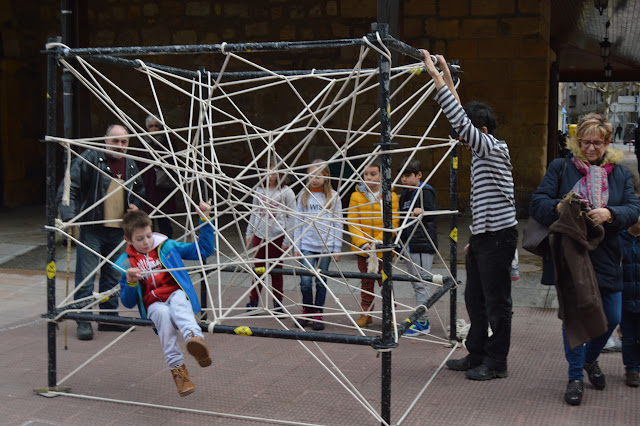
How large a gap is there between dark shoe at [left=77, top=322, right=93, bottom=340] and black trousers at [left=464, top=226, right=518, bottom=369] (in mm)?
2978

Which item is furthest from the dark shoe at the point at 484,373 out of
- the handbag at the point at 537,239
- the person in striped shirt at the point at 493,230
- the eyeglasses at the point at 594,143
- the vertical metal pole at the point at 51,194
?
the vertical metal pole at the point at 51,194

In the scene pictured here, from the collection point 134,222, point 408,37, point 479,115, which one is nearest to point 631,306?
point 479,115

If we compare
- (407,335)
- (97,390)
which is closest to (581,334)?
(407,335)

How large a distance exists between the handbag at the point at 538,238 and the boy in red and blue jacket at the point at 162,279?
6.29 feet

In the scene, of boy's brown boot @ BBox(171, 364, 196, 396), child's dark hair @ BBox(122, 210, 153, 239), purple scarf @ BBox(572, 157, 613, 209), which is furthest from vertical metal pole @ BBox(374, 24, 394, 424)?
child's dark hair @ BBox(122, 210, 153, 239)

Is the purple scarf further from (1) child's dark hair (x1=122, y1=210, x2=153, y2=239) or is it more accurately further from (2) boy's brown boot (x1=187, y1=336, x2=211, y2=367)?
(1) child's dark hair (x1=122, y1=210, x2=153, y2=239)

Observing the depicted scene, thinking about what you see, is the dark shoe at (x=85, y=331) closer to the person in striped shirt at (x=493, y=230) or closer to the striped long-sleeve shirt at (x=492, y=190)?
the person in striped shirt at (x=493, y=230)

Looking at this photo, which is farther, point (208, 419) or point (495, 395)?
point (495, 395)

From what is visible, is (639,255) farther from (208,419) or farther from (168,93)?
(168,93)

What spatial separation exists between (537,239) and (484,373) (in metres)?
0.98

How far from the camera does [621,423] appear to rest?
13.0ft

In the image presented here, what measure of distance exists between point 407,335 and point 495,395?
1383mm

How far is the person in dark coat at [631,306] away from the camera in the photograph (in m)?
4.54

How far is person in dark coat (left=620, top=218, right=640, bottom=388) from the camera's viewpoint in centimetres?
454
